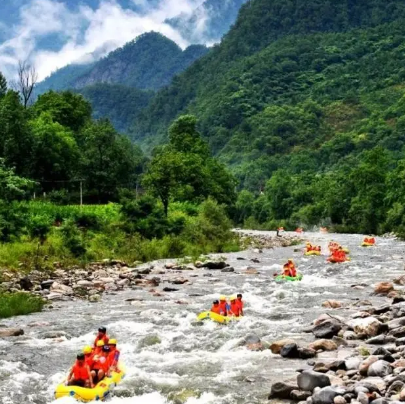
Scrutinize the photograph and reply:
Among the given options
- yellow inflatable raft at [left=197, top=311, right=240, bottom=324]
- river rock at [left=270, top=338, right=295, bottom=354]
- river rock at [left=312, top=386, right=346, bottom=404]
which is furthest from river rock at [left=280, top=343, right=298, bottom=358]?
yellow inflatable raft at [left=197, top=311, right=240, bottom=324]

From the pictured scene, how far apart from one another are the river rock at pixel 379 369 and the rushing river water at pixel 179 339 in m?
1.90

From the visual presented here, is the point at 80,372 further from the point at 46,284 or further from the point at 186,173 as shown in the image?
the point at 186,173

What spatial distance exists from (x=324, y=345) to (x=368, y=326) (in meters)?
1.52

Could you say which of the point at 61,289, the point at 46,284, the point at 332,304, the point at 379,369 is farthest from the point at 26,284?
the point at 379,369

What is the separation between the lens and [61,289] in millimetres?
22719

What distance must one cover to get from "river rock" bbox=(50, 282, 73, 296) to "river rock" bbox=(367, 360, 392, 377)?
1419 cm

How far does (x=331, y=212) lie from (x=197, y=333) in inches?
2706

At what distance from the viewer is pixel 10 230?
103ft

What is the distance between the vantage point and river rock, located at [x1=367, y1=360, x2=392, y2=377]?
10531 millimetres

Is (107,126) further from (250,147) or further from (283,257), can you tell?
(250,147)

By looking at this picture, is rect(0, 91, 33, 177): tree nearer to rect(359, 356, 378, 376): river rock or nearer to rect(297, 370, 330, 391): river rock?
rect(359, 356, 378, 376): river rock

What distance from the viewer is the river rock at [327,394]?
370 inches

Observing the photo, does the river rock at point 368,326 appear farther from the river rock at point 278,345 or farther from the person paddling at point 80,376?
the person paddling at point 80,376

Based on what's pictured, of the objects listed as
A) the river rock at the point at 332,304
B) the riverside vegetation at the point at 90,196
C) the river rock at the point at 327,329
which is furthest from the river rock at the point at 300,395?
the riverside vegetation at the point at 90,196
